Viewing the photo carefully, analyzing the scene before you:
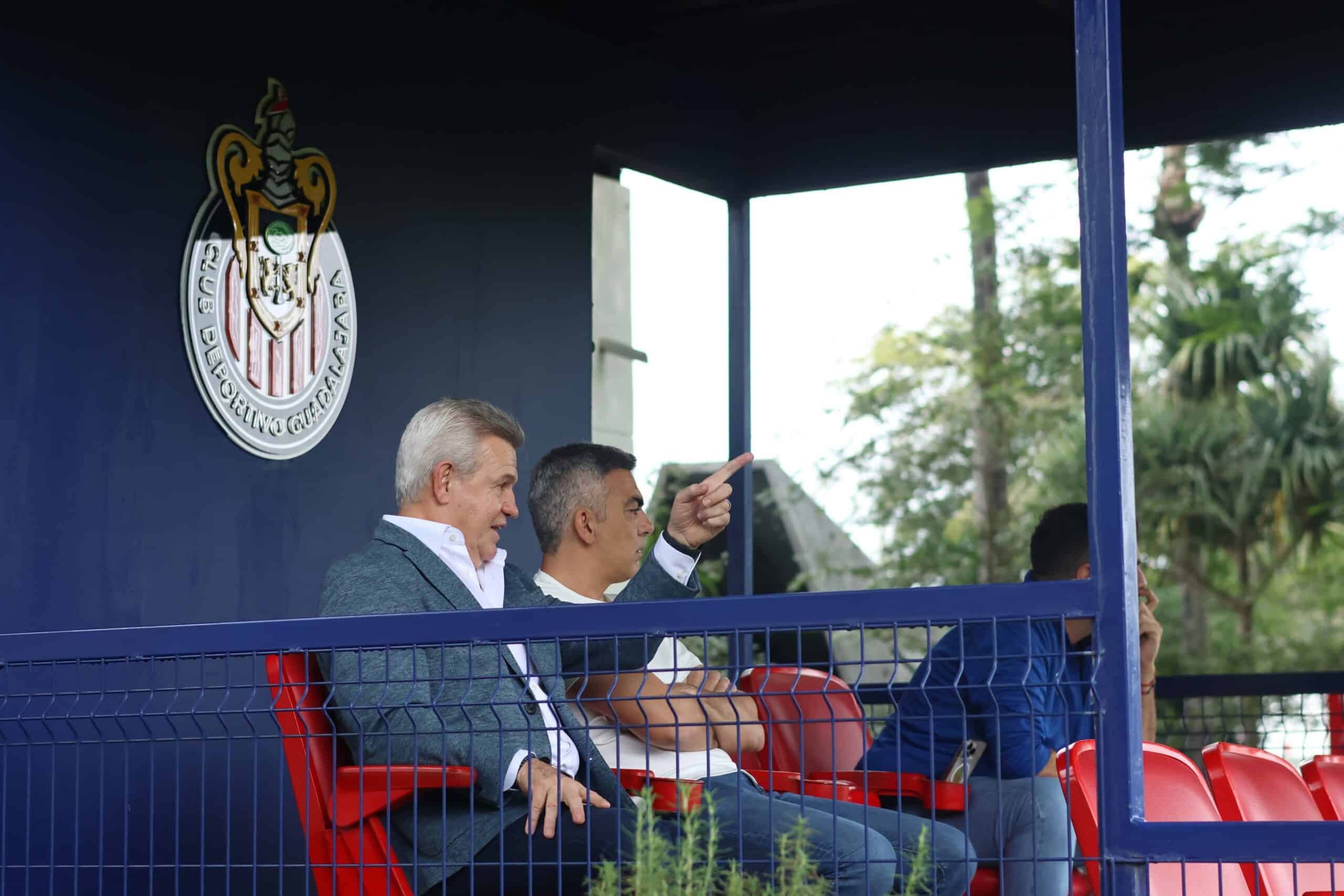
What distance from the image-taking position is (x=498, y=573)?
3947mm

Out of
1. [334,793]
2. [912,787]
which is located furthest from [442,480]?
[912,787]

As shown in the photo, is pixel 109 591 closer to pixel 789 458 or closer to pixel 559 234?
pixel 559 234

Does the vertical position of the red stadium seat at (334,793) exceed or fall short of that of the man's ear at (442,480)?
it falls short

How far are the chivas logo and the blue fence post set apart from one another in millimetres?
2036

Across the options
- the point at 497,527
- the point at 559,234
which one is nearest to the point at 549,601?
the point at 497,527

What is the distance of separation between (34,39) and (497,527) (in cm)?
169

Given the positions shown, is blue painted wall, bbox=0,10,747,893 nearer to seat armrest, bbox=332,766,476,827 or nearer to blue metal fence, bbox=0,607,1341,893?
blue metal fence, bbox=0,607,1341,893

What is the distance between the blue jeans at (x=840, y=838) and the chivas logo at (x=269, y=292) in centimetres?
185

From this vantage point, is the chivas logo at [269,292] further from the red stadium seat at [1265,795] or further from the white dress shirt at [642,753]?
the red stadium seat at [1265,795]

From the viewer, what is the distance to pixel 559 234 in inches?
248

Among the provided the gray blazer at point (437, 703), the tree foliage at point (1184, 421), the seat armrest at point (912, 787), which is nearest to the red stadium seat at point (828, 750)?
the seat armrest at point (912, 787)

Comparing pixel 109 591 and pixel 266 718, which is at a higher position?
pixel 109 591

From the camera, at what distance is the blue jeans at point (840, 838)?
125 inches

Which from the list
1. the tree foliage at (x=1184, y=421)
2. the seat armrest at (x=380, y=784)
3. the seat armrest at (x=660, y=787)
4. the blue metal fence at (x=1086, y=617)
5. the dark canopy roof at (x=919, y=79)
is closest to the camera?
the blue metal fence at (x=1086, y=617)
